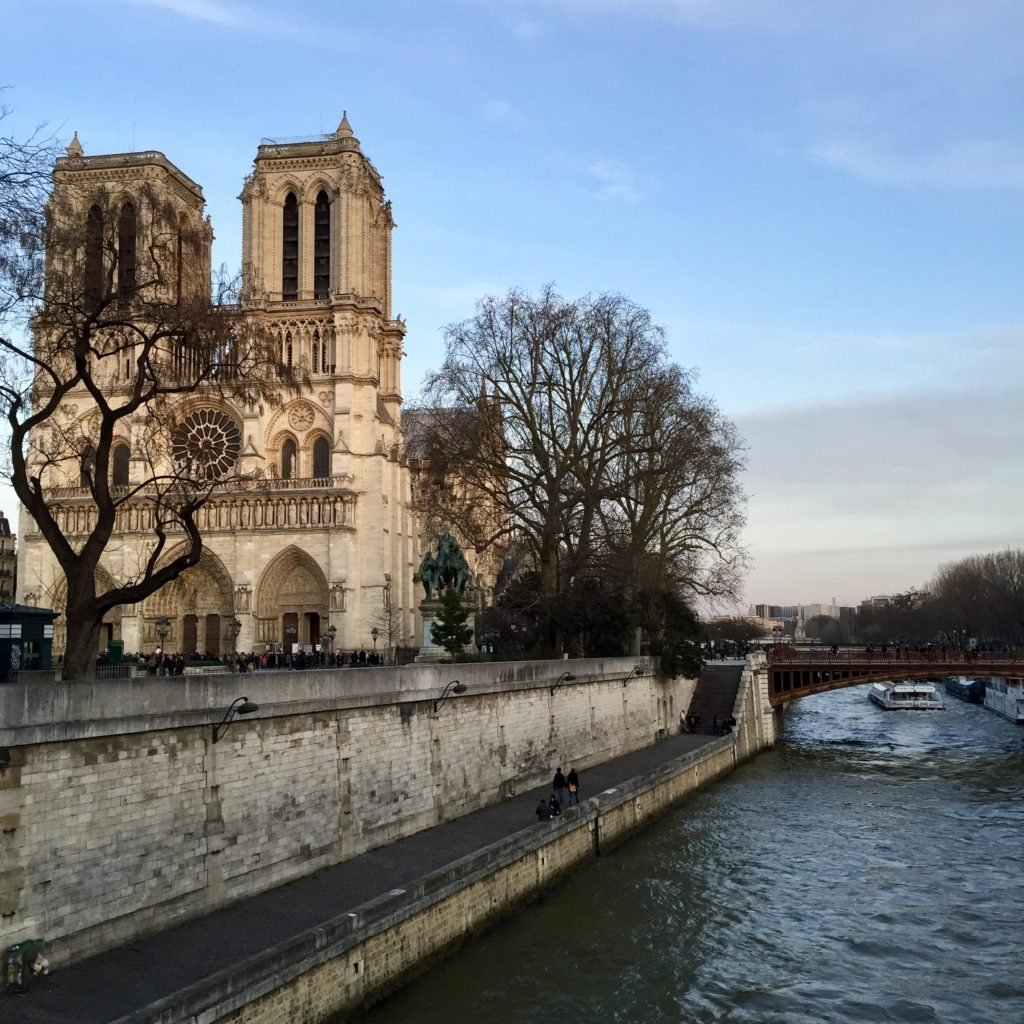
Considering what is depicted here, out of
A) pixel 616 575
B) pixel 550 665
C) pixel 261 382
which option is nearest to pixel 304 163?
pixel 616 575

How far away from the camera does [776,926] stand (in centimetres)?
1560

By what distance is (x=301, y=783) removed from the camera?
46.3ft

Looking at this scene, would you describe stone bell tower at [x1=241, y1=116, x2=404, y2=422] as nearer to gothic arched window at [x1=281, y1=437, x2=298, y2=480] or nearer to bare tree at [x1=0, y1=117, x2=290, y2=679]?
gothic arched window at [x1=281, y1=437, x2=298, y2=480]

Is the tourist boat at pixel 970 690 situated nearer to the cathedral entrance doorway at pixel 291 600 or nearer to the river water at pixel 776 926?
the cathedral entrance doorway at pixel 291 600

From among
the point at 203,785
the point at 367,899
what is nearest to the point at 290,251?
the point at 203,785

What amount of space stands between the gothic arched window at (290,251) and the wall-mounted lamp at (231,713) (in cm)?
3827

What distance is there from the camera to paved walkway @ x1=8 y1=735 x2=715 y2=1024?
9.16 m

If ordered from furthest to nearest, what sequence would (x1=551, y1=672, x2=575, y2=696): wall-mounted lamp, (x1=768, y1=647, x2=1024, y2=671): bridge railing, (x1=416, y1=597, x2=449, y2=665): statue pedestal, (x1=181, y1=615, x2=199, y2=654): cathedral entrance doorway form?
(x1=181, y1=615, x2=199, y2=654): cathedral entrance doorway → (x1=768, y1=647, x2=1024, y2=671): bridge railing → (x1=416, y1=597, x2=449, y2=665): statue pedestal → (x1=551, y1=672, x2=575, y2=696): wall-mounted lamp

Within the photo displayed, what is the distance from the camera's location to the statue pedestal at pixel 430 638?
24.7m

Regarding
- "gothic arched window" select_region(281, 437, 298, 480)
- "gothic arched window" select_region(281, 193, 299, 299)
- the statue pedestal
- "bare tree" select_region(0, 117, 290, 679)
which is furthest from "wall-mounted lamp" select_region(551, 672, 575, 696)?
"gothic arched window" select_region(281, 193, 299, 299)

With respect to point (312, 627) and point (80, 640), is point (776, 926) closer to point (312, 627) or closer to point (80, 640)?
point (80, 640)

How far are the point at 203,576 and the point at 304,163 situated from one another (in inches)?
742

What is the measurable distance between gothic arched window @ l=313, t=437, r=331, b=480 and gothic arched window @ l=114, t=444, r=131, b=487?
785 cm

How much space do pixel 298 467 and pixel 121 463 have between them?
25.4ft
